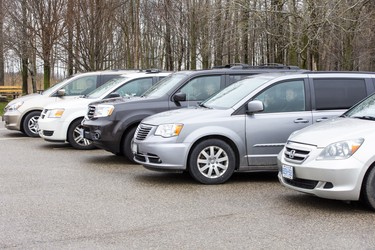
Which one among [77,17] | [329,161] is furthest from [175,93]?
[77,17]

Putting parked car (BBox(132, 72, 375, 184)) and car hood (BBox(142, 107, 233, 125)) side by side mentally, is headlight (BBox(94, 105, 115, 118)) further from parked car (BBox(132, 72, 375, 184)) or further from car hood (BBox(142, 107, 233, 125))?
car hood (BBox(142, 107, 233, 125))

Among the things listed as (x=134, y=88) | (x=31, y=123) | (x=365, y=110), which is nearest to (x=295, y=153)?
(x=365, y=110)

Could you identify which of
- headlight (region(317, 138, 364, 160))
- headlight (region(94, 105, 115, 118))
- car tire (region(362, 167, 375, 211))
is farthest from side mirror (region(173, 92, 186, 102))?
car tire (region(362, 167, 375, 211))

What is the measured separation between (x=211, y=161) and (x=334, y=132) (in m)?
2.21

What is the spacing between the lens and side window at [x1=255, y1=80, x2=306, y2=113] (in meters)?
8.78

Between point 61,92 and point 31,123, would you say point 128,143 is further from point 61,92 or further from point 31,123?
point 31,123

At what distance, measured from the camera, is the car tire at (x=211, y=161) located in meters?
8.44

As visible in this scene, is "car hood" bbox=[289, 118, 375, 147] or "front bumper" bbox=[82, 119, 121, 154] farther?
"front bumper" bbox=[82, 119, 121, 154]

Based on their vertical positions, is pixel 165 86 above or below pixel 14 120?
above

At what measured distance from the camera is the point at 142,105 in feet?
34.2

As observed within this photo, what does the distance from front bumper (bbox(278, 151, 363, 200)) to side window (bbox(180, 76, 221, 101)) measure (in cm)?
418

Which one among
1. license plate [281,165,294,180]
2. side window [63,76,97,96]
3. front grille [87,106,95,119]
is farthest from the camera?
side window [63,76,97,96]

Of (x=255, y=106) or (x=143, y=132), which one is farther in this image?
(x=143, y=132)

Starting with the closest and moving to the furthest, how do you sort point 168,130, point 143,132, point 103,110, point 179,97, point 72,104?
point 168,130, point 143,132, point 179,97, point 103,110, point 72,104
